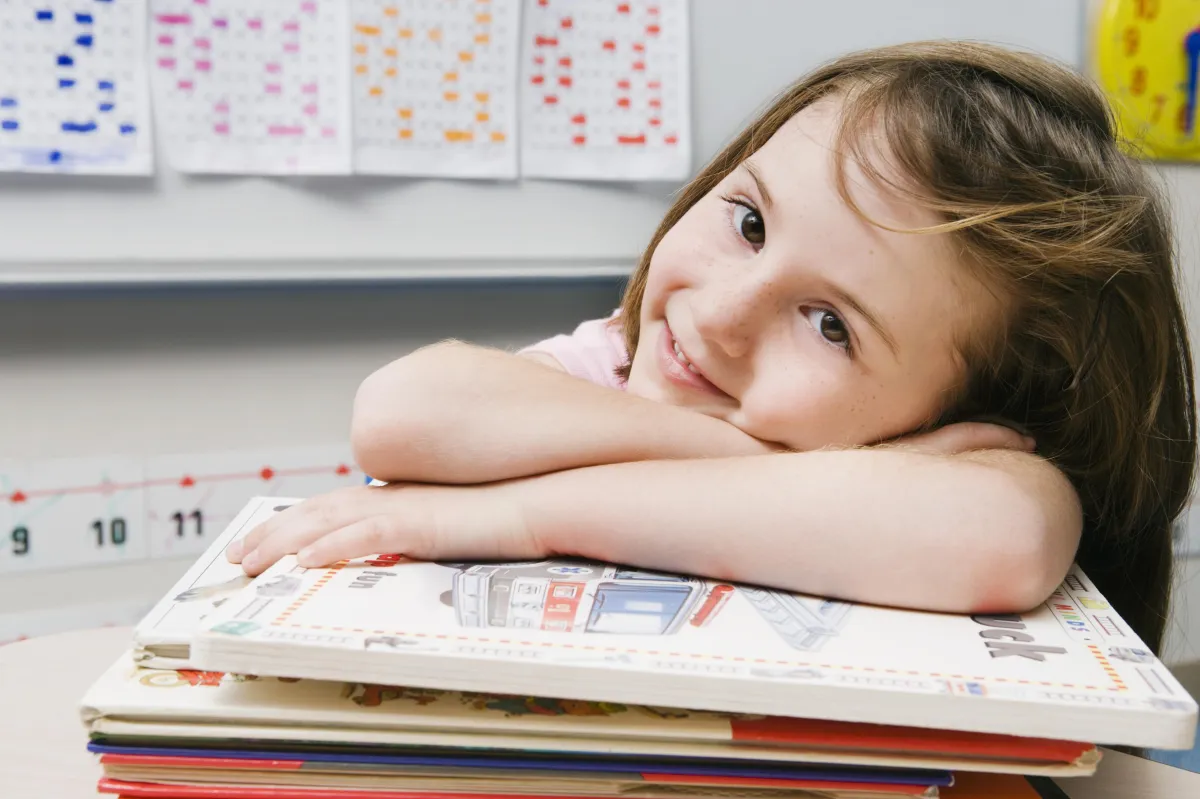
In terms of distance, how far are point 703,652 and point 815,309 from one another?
0.27 metres

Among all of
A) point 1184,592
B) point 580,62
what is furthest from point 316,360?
point 1184,592

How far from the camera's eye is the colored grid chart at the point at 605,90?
1106 millimetres

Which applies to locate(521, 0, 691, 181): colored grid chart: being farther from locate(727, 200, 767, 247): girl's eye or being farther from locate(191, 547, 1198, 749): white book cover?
locate(191, 547, 1198, 749): white book cover

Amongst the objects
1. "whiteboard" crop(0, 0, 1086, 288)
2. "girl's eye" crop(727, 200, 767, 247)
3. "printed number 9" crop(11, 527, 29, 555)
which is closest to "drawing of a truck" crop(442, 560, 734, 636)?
"girl's eye" crop(727, 200, 767, 247)

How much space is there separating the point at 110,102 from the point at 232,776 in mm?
780

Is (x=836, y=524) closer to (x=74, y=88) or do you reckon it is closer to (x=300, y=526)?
(x=300, y=526)

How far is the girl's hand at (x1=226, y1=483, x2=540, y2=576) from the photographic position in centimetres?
49

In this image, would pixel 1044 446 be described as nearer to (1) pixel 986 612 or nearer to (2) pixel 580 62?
(1) pixel 986 612

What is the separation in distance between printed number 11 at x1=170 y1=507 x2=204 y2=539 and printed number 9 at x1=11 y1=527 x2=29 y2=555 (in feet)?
0.47

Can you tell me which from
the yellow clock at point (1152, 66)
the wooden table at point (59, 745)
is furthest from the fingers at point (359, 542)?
the yellow clock at point (1152, 66)

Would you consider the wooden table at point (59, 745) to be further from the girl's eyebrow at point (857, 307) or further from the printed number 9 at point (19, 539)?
the printed number 9 at point (19, 539)

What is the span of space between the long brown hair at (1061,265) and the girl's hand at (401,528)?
269 mm

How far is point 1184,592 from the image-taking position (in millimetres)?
1496

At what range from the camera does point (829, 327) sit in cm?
60
